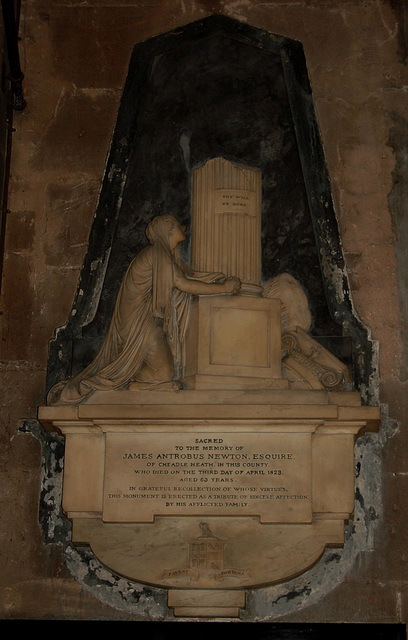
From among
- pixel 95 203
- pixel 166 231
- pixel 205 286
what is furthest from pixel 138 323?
pixel 95 203

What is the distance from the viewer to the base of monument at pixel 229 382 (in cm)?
663

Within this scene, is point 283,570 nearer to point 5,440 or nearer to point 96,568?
point 96,568

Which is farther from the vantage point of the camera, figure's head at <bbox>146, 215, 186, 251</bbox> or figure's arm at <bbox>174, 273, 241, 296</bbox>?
figure's head at <bbox>146, 215, 186, 251</bbox>

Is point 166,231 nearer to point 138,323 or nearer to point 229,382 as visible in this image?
point 138,323

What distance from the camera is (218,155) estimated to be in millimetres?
7672

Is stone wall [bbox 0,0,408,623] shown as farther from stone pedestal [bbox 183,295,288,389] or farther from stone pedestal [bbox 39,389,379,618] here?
stone pedestal [bbox 183,295,288,389]

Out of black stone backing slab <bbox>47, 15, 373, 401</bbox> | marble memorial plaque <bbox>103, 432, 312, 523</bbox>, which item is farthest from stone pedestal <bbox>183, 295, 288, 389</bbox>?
black stone backing slab <bbox>47, 15, 373, 401</bbox>

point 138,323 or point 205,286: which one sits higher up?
point 205,286

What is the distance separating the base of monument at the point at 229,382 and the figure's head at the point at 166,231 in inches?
42.8

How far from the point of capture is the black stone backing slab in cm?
725

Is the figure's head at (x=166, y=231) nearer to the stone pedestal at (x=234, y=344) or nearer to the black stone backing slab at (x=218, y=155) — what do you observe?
the black stone backing slab at (x=218, y=155)

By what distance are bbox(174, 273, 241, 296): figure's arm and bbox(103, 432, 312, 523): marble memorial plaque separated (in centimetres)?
104

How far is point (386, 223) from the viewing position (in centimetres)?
752

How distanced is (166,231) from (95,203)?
850 mm
